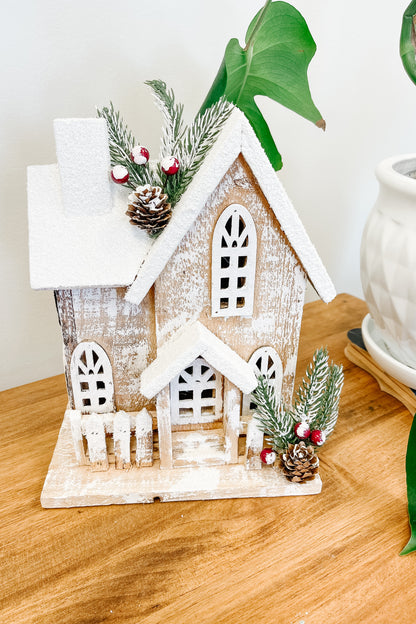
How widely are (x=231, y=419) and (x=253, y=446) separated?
4 cm

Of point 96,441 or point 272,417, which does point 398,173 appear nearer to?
point 272,417

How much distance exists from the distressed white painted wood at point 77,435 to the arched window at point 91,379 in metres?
0.03

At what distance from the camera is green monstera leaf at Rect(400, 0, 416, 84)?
2.19 ft

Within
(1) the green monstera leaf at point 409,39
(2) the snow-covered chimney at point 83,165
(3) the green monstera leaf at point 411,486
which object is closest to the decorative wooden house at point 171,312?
(2) the snow-covered chimney at point 83,165

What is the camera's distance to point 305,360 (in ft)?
2.82

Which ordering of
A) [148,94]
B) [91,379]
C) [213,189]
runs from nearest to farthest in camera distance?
[213,189], [91,379], [148,94]

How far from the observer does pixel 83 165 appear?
57 centimetres

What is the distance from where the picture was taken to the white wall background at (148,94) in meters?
0.71

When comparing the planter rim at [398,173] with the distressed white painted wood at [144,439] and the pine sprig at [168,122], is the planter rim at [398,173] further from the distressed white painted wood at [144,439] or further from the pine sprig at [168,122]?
the distressed white painted wood at [144,439]

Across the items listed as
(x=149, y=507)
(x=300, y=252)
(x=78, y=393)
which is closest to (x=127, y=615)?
(x=149, y=507)

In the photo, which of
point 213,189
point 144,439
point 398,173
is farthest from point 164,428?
point 398,173

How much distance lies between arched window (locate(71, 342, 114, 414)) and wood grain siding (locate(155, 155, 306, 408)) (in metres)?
0.08

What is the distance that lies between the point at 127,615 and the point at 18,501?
19 cm

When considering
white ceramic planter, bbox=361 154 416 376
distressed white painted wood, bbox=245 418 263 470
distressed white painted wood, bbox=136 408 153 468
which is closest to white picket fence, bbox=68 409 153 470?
distressed white painted wood, bbox=136 408 153 468
